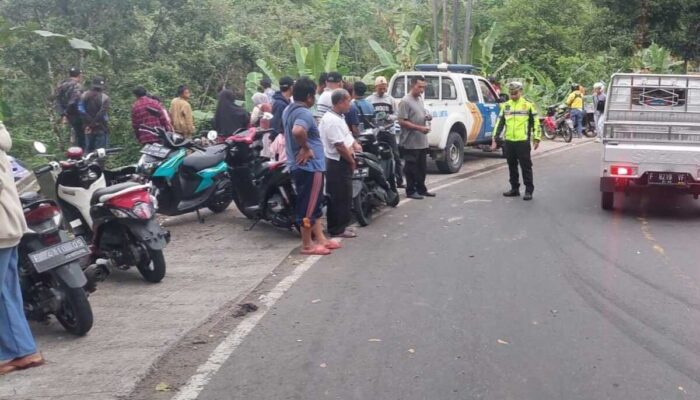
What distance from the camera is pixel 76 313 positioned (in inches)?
210

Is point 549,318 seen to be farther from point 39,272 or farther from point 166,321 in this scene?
point 39,272

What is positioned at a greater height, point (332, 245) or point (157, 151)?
point (157, 151)

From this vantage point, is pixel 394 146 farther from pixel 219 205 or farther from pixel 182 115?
pixel 182 115

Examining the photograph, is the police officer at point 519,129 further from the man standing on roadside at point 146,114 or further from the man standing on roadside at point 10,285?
the man standing on roadside at point 10,285

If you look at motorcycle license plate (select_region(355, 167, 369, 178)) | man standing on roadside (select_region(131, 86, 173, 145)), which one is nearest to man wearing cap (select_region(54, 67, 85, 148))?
man standing on roadside (select_region(131, 86, 173, 145))

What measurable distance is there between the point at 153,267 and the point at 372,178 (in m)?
3.56

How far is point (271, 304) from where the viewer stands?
618 centimetres

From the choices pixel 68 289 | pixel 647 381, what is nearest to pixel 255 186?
pixel 68 289

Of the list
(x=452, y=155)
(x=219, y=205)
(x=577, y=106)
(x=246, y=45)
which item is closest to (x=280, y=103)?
(x=219, y=205)

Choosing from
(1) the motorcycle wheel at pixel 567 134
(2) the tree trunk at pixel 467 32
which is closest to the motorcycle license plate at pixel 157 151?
(2) the tree trunk at pixel 467 32

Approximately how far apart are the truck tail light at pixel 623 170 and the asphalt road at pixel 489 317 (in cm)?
65

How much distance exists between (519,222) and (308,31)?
1862 centimetres

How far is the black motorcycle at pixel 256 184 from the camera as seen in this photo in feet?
28.3

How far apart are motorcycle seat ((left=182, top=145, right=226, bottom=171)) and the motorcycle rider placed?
1511 cm
